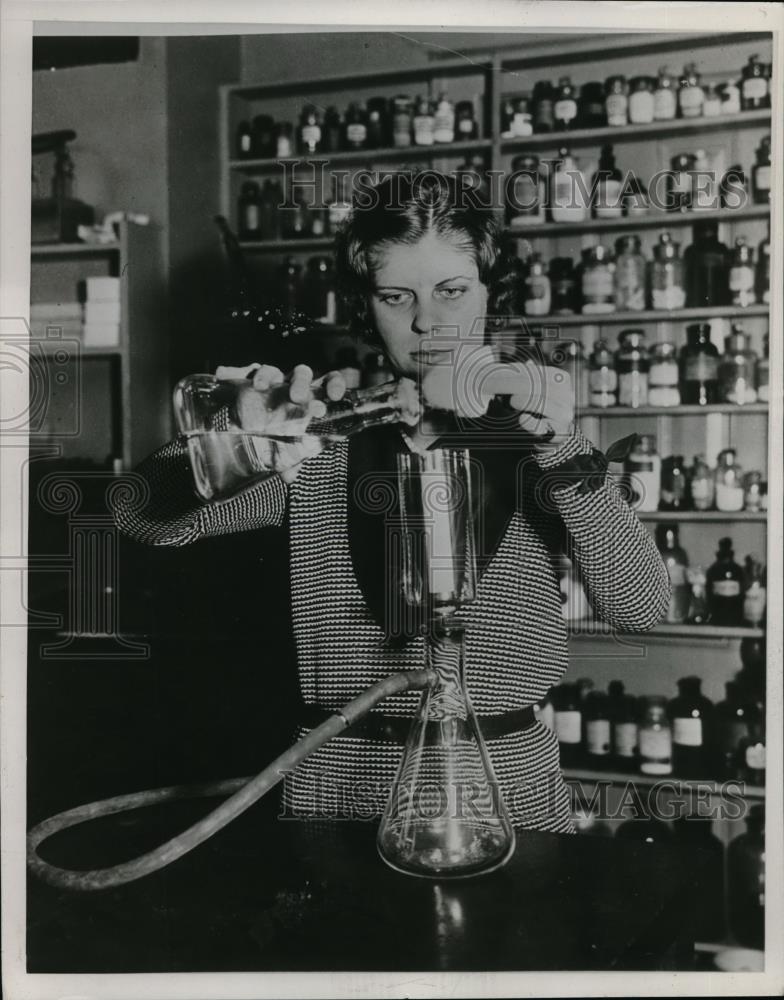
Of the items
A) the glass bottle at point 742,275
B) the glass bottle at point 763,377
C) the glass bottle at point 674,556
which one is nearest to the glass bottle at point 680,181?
the glass bottle at point 742,275

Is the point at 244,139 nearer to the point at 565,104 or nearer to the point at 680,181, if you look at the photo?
the point at 565,104

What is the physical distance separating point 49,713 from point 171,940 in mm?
470

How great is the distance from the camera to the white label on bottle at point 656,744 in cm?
190

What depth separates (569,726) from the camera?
6.48 feet

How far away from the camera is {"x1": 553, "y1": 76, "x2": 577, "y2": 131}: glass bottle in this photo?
195 centimetres

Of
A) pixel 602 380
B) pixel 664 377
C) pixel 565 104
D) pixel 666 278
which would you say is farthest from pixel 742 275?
pixel 565 104

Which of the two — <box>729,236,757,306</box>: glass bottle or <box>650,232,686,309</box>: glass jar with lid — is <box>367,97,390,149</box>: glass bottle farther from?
<box>729,236,757,306</box>: glass bottle

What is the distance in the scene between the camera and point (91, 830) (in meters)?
0.80

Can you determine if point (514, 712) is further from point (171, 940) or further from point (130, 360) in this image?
point (130, 360)

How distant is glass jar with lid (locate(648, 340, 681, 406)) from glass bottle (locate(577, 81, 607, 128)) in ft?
1.79

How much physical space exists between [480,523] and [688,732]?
43.1 inches

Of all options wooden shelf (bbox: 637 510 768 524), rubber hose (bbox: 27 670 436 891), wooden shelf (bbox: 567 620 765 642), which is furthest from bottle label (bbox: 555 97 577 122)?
rubber hose (bbox: 27 670 436 891)

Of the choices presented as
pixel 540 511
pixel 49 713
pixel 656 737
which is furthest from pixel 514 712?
pixel 656 737

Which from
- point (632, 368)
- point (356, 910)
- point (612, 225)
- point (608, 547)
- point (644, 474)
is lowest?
point (356, 910)
